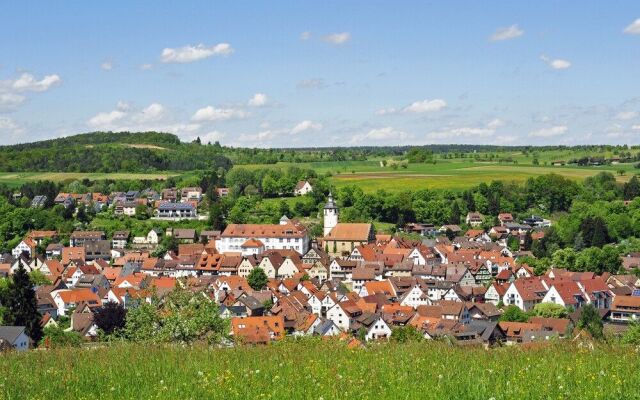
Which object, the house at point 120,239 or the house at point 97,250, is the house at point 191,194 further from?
the house at point 97,250

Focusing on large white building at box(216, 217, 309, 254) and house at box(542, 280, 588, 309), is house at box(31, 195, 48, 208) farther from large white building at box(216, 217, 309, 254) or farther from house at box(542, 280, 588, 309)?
house at box(542, 280, 588, 309)

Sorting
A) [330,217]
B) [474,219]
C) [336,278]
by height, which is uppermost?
[330,217]

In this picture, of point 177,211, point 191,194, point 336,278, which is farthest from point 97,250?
point 191,194

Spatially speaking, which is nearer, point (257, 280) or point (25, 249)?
point (257, 280)

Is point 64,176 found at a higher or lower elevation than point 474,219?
higher

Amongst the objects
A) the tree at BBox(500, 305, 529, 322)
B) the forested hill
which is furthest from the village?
the forested hill

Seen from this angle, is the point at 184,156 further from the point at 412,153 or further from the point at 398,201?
the point at 398,201

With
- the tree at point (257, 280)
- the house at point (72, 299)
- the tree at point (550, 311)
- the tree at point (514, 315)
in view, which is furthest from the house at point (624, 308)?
the house at point (72, 299)

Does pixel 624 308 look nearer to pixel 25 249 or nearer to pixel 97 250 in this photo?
pixel 97 250
